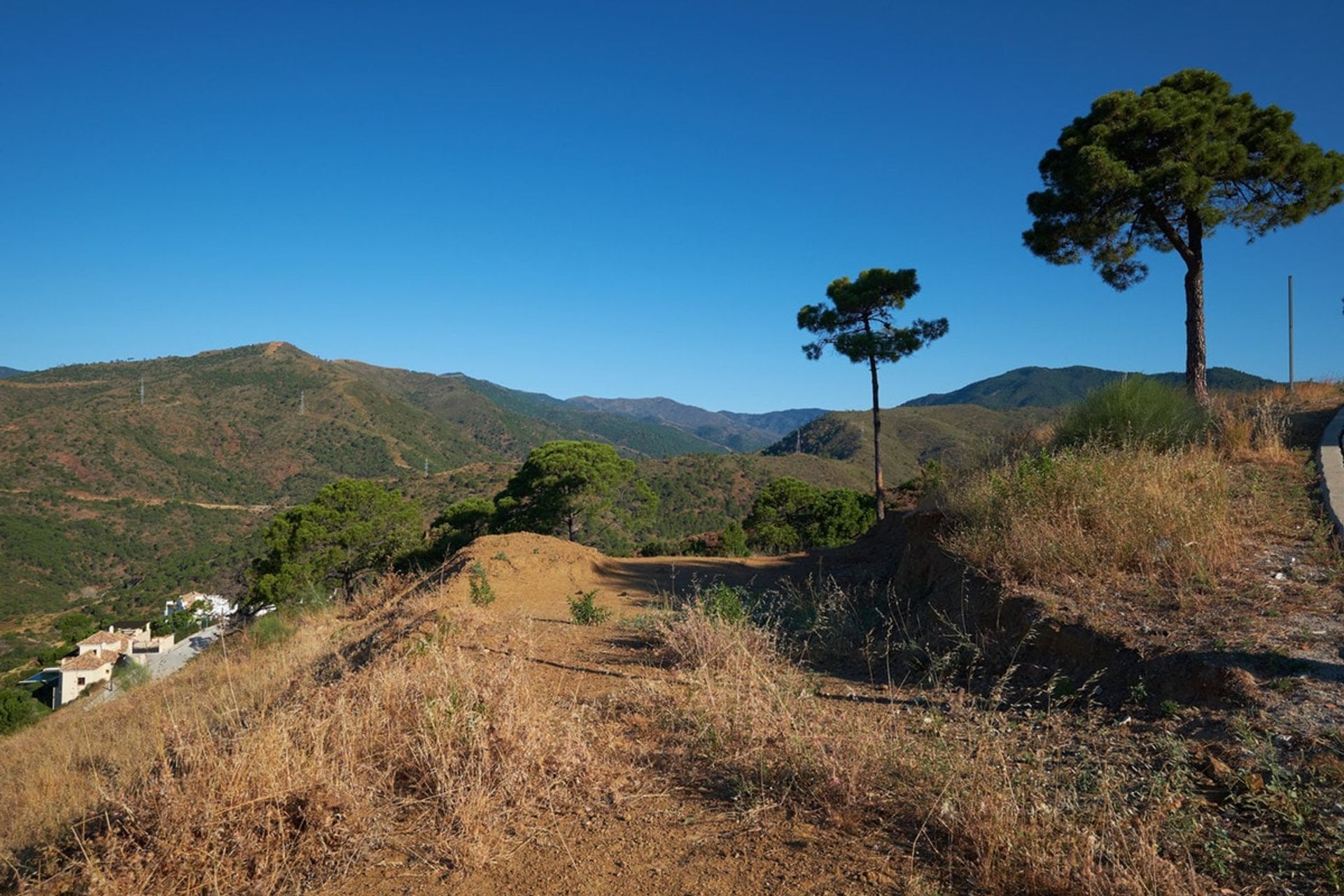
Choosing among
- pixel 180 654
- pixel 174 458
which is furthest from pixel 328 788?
pixel 174 458

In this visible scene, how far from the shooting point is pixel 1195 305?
1369 cm

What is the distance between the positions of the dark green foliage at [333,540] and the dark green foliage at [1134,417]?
18723 millimetres

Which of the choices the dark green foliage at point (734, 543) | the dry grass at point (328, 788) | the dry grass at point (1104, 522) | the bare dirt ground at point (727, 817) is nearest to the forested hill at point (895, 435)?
the dark green foliage at point (734, 543)

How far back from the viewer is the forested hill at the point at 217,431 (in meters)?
73.3

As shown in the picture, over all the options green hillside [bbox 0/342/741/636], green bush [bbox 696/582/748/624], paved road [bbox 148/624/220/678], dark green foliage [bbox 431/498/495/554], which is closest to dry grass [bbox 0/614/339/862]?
green bush [bbox 696/582/748/624]

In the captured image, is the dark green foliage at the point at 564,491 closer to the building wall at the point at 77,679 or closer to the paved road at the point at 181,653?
the paved road at the point at 181,653

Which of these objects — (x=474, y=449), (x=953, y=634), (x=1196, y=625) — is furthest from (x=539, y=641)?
(x=474, y=449)

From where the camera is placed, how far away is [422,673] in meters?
4.55

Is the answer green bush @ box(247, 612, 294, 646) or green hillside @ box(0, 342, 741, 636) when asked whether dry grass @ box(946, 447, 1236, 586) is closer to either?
green bush @ box(247, 612, 294, 646)

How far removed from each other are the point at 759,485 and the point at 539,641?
200 ft

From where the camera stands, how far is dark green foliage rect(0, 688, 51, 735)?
68.3 feet

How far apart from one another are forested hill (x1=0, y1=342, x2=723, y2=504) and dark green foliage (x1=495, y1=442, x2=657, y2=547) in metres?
64.4

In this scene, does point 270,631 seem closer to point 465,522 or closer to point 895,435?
point 465,522

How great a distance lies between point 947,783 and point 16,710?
29501mm
